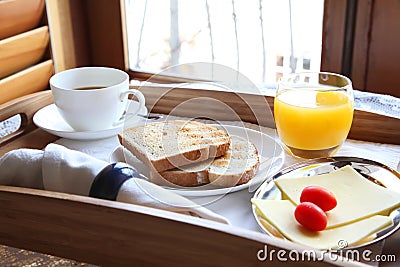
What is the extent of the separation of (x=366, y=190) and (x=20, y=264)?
1.54 ft

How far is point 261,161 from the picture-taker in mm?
892

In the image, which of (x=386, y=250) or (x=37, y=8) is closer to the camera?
(x=386, y=250)

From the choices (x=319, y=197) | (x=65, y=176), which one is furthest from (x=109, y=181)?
(x=319, y=197)

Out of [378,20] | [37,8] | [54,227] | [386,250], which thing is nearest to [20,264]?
[54,227]

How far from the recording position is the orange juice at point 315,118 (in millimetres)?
897

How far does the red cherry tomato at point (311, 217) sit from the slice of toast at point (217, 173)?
16 cm

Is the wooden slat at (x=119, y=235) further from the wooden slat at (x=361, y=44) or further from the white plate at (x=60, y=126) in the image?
the wooden slat at (x=361, y=44)

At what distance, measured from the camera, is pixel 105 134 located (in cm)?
99

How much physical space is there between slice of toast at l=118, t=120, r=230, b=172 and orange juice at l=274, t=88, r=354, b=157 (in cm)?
11

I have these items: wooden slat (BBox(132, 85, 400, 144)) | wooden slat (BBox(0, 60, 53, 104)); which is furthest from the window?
wooden slat (BBox(132, 85, 400, 144))

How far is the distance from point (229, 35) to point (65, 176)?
104 centimetres

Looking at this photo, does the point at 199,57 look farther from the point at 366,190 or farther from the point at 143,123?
the point at 366,190

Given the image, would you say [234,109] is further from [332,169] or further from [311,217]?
[311,217]

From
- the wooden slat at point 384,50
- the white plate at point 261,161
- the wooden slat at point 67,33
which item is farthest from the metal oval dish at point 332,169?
the wooden slat at point 67,33
